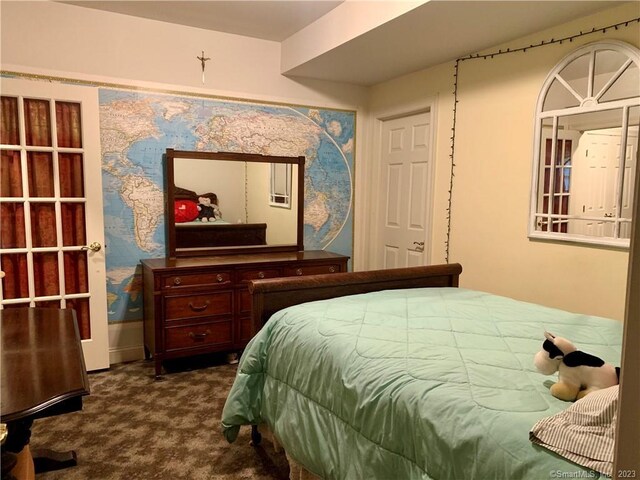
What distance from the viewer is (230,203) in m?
3.71

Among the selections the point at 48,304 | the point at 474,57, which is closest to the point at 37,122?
the point at 48,304

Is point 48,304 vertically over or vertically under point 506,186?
under

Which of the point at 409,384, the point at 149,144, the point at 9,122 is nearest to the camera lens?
the point at 409,384

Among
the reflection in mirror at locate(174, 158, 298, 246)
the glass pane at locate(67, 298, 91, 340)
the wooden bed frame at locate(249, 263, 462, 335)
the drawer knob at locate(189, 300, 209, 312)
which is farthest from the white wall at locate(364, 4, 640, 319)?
the glass pane at locate(67, 298, 91, 340)

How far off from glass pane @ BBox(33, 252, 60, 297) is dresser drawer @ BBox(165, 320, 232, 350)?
2.73 ft

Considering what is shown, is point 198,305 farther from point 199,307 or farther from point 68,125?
point 68,125

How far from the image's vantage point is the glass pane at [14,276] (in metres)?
3.00

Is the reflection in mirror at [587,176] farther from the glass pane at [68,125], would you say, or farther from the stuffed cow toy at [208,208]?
the glass pane at [68,125]

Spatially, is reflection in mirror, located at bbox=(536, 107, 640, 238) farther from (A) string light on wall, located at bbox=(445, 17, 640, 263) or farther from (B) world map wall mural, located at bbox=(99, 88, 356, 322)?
(B) world map wall mural, located at bbox=(99, 88, 356, 322)

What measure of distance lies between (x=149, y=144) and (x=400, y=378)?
111 inches

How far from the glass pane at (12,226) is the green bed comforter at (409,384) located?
6.45 feet

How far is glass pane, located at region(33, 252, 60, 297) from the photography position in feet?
10.1

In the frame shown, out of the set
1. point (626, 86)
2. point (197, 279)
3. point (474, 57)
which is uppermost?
point (474, 57)

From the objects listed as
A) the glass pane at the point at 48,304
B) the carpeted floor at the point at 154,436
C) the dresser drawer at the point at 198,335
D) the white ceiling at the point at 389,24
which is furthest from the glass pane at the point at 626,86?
the glass pane at the point at 48,304
